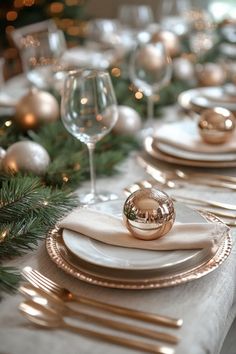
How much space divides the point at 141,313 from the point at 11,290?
159mm

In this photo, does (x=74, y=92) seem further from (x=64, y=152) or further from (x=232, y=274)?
(x=232, y=274)

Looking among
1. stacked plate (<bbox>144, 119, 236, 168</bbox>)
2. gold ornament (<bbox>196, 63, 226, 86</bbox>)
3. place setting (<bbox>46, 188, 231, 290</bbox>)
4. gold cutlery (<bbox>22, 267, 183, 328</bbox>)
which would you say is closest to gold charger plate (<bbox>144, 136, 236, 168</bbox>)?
stacked plate (<bbox>144, 119, 236, 168</bbox>)

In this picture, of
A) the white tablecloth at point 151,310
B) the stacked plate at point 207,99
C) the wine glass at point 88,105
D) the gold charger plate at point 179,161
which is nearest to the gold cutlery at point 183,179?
the gold charger plate at point 179,161

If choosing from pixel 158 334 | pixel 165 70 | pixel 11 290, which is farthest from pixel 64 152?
pixel 158 334

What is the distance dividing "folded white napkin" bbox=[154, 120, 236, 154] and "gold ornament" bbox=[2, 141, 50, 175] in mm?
259

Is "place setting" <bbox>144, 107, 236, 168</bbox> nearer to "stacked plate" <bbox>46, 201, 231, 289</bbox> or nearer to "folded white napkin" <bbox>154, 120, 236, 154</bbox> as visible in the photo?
"folded white napkin" <bbox>154, 120, 236, 154</bbox>

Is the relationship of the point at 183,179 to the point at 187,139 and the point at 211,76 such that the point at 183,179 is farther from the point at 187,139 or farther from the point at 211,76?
the point at 211,76

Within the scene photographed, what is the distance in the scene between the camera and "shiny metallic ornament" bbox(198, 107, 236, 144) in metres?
1.08

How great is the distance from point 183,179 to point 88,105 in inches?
8.6

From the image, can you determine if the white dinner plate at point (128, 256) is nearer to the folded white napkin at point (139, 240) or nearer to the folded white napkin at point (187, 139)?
the folded white napkin at point (139, 240)

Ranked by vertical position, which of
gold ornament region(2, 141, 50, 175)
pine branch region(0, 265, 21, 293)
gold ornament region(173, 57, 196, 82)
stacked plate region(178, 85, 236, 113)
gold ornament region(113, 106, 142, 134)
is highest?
pine branch region(0, 265, 21, 293)

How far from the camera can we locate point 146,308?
2.05 ft

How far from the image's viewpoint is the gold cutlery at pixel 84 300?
59 cm

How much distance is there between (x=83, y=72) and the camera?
92cm
